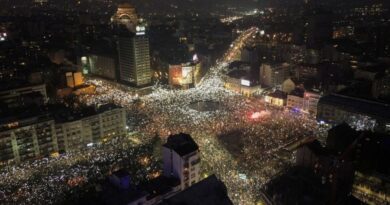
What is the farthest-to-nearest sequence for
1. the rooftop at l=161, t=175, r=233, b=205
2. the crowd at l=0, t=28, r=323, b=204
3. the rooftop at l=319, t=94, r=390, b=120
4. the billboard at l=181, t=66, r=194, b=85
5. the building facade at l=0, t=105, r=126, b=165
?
the billboard at l=181, t=66, r=194, b=85, the rooftop at l=319, t=94, r=390, b=120, the building facade at l=0, t=105, r=126, b=165, the crowd at l=0, t=28, r=323, b=204, the rooftop at l=161, t=175, r=233, b=205

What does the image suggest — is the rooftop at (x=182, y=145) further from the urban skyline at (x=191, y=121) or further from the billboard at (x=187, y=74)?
the billboard at (x=187, y=74)

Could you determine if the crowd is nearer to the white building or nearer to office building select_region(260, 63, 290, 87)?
the white building

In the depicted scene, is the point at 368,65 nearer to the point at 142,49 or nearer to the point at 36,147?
the point at 142,49

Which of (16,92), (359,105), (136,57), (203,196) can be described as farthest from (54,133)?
(359,105)

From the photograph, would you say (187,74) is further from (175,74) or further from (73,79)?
(73,79)

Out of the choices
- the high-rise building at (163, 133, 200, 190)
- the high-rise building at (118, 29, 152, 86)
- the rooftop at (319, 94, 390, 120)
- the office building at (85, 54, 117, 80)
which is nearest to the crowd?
the high-rise building at (163, 133, 200, 190)

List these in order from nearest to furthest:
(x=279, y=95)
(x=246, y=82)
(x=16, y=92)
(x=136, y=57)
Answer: (x=279, y=95) → (x=16, y=92) → (x=246, y=82) → (x=136, y=57)
